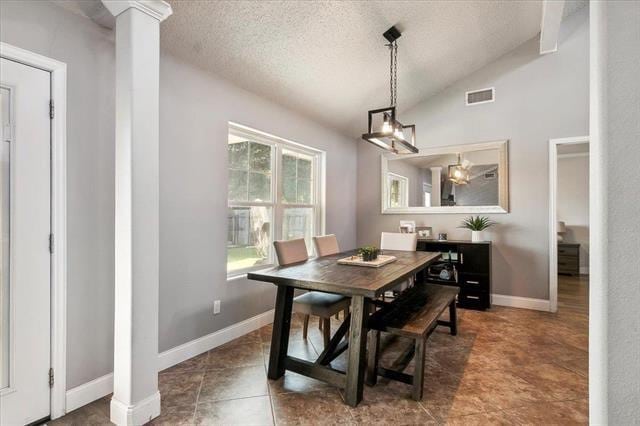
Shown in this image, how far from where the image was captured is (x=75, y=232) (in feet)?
6.64

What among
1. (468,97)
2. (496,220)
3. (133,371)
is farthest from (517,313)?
(133,371)

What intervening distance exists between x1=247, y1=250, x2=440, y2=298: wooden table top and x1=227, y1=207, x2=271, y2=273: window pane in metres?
0.86

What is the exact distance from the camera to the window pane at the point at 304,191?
4.34 metres

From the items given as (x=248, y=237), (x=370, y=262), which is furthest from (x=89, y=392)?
(x=370, y=262)

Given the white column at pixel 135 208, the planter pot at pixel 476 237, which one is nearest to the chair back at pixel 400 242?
the planter pot at pixel 476 237

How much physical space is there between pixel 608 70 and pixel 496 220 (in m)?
4.00

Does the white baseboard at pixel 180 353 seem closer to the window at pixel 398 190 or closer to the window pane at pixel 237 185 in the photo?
the window pane at pixel 237 185

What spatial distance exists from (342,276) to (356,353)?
50cm

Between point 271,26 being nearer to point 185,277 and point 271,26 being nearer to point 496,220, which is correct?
point 185,277

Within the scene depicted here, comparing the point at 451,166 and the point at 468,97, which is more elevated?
the point at 468,97

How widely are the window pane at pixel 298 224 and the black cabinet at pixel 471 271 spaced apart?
1.68 m

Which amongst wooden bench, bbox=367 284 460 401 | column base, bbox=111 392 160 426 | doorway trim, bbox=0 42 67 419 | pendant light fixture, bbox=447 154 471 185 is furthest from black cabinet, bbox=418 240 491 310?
doorway trim, bbox=0 42 67 419

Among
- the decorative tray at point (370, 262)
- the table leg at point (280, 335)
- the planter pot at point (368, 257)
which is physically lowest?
the table leg at point (280, 335)

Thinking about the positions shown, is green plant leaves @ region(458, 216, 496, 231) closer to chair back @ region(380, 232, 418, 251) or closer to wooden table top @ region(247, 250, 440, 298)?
chair back @ region(380, 232, 418, 251)
